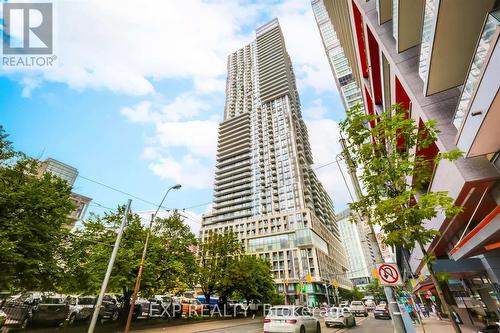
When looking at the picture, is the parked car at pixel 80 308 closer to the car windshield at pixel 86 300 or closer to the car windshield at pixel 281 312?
the car windshield at pixel 86 300

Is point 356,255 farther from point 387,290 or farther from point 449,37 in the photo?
point 449,37

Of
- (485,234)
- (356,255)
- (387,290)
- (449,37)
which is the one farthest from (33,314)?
(356,255)

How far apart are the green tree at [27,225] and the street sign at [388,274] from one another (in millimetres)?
14866

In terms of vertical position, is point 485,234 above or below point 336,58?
below

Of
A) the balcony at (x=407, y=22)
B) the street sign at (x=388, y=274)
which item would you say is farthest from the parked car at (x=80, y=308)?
the balcony at (x=407, y=22)

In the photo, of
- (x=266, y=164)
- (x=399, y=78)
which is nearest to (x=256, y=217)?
(x=266, y=164)

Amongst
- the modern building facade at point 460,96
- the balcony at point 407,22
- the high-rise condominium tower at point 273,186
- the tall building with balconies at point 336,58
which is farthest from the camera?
the high-rise condominium tower at point 273,186

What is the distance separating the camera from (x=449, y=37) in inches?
318

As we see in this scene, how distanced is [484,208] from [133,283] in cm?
2133

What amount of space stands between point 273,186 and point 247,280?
58510mm

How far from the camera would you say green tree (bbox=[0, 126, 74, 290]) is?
1164 centimetres

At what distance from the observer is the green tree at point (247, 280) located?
32031mm

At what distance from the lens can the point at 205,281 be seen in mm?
31531

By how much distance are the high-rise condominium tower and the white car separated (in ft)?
144
